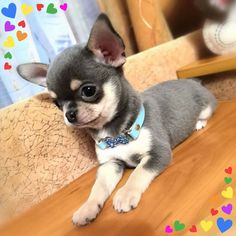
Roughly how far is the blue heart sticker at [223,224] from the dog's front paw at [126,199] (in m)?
0.23

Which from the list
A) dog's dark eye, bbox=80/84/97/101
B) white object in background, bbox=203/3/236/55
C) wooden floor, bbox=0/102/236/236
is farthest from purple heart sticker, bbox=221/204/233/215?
white object in background, bbox=203/3/236/55

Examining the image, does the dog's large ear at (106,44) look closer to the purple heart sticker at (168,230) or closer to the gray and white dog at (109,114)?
the gray and white dog at (109,114)

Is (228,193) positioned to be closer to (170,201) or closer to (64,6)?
(170,201)

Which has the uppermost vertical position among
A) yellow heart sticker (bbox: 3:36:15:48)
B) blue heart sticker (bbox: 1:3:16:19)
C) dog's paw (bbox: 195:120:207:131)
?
blue heart sticker (bbox: 1:3:16:19)

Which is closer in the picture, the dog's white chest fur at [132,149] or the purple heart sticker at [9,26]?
the dog's white chest fur at [132,149]

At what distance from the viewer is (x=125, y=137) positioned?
1.04 metres

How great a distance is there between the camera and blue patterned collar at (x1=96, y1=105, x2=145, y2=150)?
1039 mm

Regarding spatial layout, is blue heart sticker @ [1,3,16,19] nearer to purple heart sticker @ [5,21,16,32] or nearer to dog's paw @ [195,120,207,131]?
purple heart sticker @ [5,21,16,32]

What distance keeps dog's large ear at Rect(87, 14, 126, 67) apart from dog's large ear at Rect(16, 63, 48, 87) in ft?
0.62

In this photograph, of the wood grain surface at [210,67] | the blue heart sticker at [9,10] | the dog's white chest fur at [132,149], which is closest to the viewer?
the dog's white chest fur at [132,149]

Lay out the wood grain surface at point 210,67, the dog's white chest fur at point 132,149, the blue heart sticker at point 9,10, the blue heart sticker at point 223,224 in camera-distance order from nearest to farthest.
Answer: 1. the blue heart sticker at point 223,224
2. the dog's white chest fur at point 132,149
3. the blue heart sticker at point 9,10
4. the wood grain surface at point 210,67

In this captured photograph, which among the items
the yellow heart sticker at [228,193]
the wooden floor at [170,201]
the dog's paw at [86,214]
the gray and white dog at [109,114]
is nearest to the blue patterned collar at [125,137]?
the gray and white dog at [109,114]

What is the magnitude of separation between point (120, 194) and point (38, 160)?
0.40 metres

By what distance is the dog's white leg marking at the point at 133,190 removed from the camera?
2.80 feet
